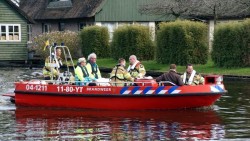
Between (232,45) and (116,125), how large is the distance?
20.4m

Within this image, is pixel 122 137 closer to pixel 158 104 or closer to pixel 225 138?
pixel 225 138

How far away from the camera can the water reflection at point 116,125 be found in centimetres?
1733

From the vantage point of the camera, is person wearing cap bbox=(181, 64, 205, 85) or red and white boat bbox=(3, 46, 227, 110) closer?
red and white boat bbox=(3, 46, 227, 110)

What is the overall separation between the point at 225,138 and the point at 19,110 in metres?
8.49

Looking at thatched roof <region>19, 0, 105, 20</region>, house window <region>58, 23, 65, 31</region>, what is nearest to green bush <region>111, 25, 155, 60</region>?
thatched roof <region>19, 0, 105, 20</region>

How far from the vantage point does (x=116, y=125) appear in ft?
63.0

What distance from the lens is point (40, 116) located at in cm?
2139

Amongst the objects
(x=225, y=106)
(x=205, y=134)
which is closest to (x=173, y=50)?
(x=225, y=106)

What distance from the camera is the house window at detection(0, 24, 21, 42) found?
5425cm

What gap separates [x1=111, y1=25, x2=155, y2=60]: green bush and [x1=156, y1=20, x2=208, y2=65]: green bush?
9.52 ft

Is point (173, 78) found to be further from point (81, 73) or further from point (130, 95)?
point (81, 73)

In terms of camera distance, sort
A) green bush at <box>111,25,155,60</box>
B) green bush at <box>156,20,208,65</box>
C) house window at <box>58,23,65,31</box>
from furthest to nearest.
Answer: house window at <box>58,23,65,31</box>
green bush at <box>111,25,155,60</box>
green bush at <box>156,20,208,65</box>

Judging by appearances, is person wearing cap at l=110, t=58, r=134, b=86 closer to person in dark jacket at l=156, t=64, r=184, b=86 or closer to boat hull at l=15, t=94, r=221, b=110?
boat hull at l=15, t=94, r=221, b=110

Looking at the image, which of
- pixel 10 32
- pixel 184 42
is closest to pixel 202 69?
pixel 184 42
